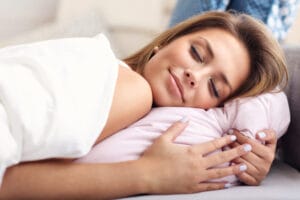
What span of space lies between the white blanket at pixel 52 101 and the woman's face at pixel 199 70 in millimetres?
171

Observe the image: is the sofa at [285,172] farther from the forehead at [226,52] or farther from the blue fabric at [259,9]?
the blue fabric at [259,9]

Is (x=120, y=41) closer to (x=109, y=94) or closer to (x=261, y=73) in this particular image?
(x=261, y=73)

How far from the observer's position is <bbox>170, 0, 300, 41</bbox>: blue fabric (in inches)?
63.7

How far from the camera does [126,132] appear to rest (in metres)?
0.94

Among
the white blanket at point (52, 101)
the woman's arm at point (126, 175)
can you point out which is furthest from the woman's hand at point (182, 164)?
the white blanket at point (52, 101)

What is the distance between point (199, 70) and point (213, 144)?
7.8 inches

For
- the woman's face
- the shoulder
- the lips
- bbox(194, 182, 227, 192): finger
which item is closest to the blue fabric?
the woman's face

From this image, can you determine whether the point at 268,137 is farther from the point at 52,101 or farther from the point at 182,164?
the point at 52,101

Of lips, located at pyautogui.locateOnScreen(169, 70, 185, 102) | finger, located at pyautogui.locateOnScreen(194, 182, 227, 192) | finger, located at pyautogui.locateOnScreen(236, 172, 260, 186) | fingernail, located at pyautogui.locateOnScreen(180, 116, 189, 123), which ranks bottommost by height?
finger, located at pyautogui.locateOnScreen(236, 172, 260, 186)

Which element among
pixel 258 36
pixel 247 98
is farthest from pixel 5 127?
pixel 258 36

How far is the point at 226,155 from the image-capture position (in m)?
0.93

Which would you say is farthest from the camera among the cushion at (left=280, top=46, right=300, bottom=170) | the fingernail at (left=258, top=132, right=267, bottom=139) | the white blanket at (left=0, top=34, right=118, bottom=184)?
the cushion at (left=280, top=46, right=300, bottom=170)

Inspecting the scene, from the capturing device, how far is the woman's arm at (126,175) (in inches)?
31.6

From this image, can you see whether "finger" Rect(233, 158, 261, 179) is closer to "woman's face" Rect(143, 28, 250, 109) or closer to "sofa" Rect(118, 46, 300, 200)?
"sofa" Rect(118, 46, 300, 200)
